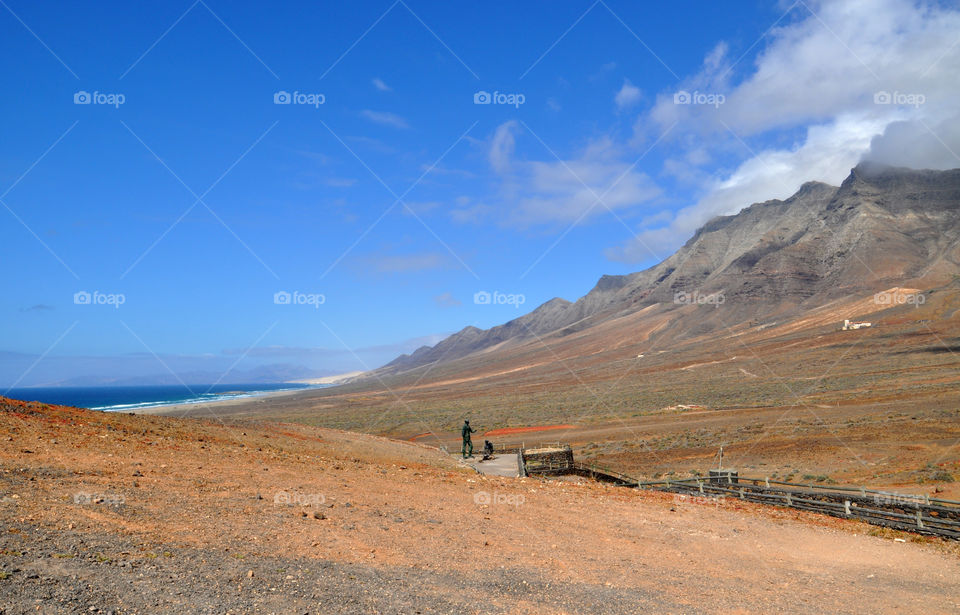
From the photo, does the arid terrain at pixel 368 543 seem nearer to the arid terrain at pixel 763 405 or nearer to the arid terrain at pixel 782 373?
the arid terrain at pixel 763 405

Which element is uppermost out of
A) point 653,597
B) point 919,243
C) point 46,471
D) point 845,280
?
point 919,243

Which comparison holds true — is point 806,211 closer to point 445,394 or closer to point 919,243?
point 919,243

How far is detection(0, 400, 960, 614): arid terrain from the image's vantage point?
309 inches

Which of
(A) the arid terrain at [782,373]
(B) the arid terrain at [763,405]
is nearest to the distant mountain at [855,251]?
(A) the arid terrain at [782,373]

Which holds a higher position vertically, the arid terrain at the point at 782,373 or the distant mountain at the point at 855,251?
the distant mountain at the point at 855,251

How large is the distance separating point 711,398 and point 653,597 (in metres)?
64.2

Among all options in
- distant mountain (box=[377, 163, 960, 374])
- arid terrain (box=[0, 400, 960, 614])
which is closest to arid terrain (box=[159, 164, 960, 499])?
distant mountain (box=[377, 163, 960, 374])

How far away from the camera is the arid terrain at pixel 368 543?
7.85m

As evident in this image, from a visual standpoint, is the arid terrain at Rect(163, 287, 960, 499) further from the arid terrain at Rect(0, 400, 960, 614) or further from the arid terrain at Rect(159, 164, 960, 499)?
the arid terrain at Rect(0, 400, 960, 614)

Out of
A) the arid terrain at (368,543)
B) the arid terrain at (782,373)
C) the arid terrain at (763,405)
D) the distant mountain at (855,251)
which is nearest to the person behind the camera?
the arid terrain at (368,543)

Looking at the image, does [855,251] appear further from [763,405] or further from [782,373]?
[763,405]

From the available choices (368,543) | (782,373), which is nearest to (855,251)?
(782,373)

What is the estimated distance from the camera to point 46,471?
11.5 metres

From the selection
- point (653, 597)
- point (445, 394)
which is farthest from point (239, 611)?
point (445, 394)
